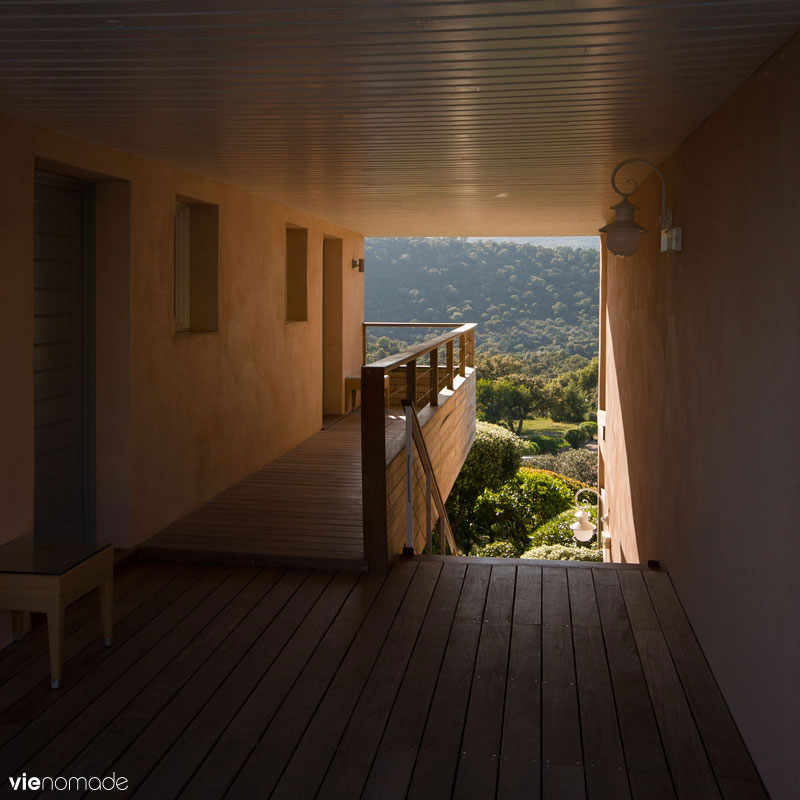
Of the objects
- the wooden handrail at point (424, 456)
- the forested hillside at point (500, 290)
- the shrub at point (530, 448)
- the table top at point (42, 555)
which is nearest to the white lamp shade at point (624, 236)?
the wooden handrail at point (424, 456)

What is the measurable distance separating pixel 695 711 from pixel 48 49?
3214mm

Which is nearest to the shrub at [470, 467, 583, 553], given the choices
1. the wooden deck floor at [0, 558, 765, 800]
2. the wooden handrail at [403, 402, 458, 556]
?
the wooden handrail at [403, 402, 458, 556]

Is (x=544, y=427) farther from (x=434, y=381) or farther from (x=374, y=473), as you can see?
(x=374, y=473)

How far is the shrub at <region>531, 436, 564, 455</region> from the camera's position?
3081cm

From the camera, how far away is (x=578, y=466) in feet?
90.4

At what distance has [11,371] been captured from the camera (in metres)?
3.95

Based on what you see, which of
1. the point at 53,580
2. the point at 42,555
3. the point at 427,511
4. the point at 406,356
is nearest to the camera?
the point at 53,580

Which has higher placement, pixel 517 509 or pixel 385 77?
pixel 385 77

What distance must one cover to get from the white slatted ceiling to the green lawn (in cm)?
2724

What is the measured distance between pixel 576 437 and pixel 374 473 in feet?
88.9

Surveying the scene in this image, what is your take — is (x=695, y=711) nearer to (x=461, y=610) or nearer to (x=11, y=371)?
(x=461, y=610)

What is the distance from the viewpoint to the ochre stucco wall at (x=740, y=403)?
2.58 m

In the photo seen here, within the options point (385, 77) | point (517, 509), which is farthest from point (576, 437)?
point (385, 77)

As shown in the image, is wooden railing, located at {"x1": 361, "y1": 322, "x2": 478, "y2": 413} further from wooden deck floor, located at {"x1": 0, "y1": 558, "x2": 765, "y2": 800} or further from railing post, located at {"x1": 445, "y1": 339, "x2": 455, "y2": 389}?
wooden deck floor, located at {"x1": 0, "y1": 558, "x2": 765, "y2": 800}
